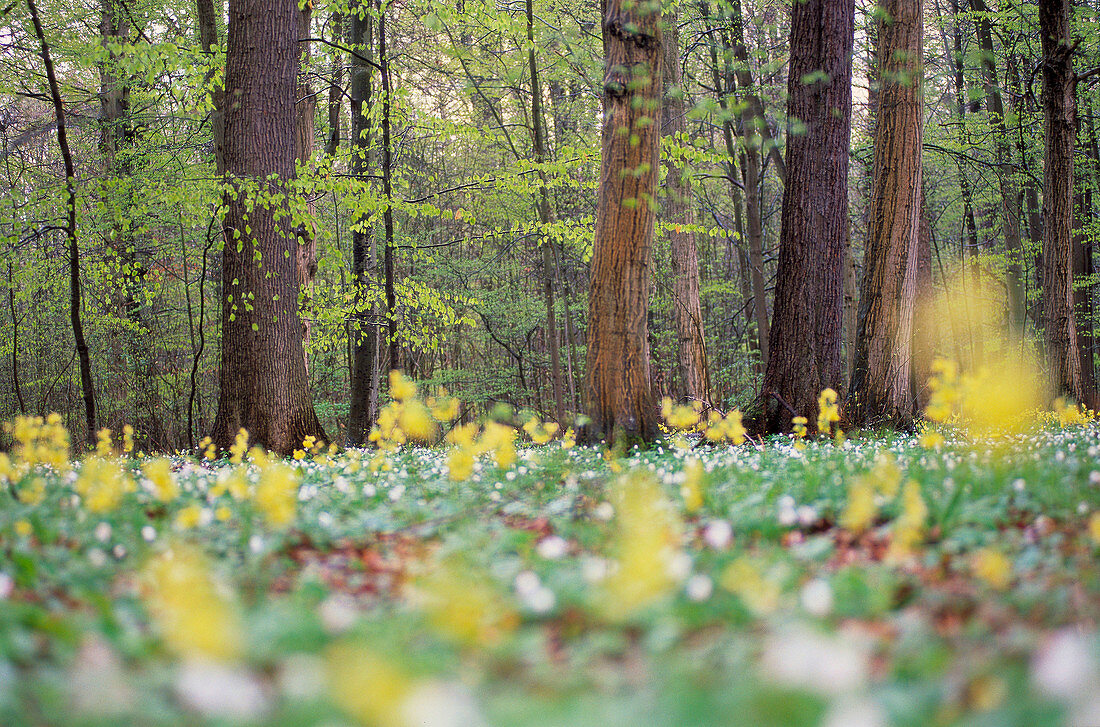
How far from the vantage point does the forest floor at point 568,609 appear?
113 centimetres

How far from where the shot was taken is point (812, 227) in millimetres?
6984

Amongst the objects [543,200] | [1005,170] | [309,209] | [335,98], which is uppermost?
[335,98]

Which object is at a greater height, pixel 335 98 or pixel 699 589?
pixel 335 98

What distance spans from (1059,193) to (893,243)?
328cm

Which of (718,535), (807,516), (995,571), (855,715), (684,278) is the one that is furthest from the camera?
(684,278)

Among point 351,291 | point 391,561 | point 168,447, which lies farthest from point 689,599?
point 168,447

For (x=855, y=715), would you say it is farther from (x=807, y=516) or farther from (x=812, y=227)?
(x=812, y=227)

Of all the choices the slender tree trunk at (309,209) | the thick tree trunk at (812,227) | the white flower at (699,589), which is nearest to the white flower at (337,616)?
the white flower at (699,589)

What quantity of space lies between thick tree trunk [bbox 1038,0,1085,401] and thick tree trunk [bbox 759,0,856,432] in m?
3.12

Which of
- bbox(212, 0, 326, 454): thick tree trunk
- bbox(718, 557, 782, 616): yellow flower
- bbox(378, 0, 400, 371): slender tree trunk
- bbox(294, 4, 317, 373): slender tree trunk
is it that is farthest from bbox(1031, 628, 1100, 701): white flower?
bbox(378, 0, 400, 371): slender tree trunk

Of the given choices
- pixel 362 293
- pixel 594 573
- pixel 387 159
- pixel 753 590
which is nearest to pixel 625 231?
pixel 594 573

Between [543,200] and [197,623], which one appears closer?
[197,623]

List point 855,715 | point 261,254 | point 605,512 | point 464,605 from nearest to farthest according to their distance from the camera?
1. point 855,715
2. point 464,605
3. point 605,512
4. point 261,254

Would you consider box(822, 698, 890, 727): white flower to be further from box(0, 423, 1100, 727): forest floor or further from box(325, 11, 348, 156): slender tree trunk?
box(325, 11, 348, 156): slender tree trunk
